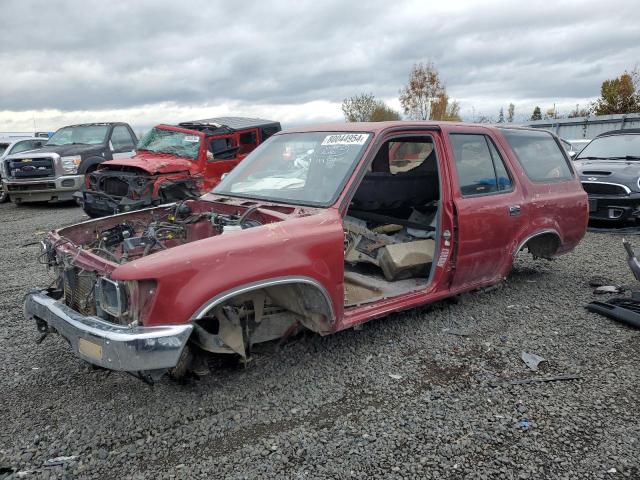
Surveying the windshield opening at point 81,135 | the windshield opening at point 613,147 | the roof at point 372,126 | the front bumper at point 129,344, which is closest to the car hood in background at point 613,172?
the windshield opening at point 613,147

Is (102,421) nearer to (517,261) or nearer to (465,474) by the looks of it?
(465,474)

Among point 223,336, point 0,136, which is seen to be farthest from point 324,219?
point 0,136

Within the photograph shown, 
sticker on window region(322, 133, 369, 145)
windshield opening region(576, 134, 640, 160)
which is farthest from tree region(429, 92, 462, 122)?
sticker on window region(322, 133, 369, 145)

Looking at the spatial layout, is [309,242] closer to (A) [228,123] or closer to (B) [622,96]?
(A) [228,123]

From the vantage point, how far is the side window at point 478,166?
4.21 m

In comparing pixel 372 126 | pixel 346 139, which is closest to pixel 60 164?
pixel 346 139

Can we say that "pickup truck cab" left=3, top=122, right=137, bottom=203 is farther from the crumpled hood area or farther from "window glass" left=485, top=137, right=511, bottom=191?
"window glass" left=485, top=137, right=511, bottom=191

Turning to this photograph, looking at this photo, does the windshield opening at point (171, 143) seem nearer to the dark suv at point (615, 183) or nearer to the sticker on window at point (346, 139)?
the sticker on window at point (346, 139)

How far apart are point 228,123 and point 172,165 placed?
1.80 meters

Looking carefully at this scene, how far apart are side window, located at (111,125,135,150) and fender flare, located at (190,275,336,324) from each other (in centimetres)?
1036

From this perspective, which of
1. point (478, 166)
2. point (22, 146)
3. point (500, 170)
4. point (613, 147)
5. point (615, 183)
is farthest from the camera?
point (22, 146)

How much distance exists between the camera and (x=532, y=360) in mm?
3588

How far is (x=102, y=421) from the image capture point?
9.63 ft

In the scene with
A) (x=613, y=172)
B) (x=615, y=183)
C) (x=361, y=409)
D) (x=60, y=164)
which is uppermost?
(x=60, y=164)
